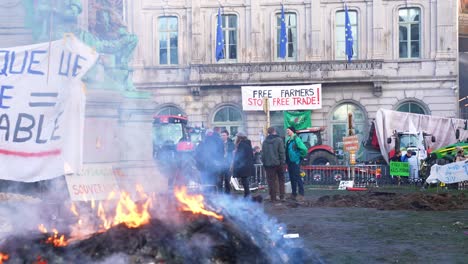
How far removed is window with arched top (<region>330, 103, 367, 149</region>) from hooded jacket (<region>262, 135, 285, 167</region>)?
22.0 metres

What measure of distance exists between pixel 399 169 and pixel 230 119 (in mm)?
15001

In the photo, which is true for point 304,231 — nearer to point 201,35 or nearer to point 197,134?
point 197,134

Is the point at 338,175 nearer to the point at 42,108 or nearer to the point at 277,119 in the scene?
the point at 277,119

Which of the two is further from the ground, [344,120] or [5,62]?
[5,62]

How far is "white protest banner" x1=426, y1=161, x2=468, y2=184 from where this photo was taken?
20.7 meters

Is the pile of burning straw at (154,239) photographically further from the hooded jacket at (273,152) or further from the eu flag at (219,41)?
the eu flag at (219,41)

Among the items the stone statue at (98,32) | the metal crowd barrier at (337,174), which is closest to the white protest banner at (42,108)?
the stone statue at (98,32)

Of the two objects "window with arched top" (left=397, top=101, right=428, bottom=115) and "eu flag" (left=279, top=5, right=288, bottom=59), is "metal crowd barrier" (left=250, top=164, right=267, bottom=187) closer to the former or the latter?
"eu flag" (left=279, top=5, right=288, bottom=59)

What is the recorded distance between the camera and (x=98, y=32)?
38.1 ft

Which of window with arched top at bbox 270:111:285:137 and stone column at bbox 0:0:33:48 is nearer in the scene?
stone column at bbox 0:0:33:48

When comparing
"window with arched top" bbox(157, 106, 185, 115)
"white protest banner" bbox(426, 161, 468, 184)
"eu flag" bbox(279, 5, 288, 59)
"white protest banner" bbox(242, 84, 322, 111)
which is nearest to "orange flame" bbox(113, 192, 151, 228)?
"white protest banner" bbox(426, 161, 468, 184)

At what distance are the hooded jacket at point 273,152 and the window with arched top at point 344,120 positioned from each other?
72.1ft

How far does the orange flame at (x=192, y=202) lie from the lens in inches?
257

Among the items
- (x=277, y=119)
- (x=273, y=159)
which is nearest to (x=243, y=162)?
(x=273, y=159)
